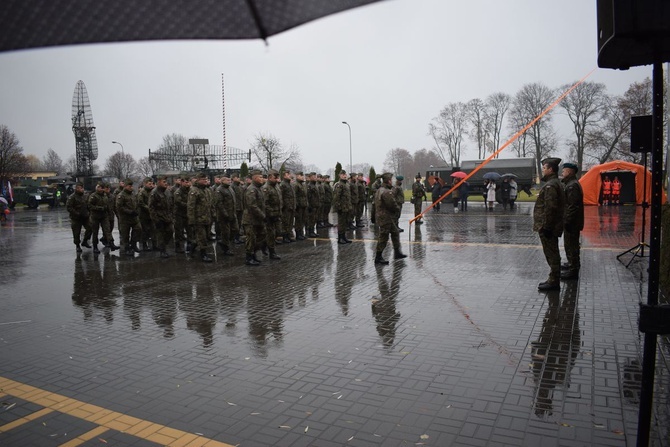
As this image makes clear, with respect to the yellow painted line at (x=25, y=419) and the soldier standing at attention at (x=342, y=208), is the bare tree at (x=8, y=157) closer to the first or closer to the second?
the soldier standing at attention at (x=342, y=208)

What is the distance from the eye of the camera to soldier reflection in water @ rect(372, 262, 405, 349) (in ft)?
20.0

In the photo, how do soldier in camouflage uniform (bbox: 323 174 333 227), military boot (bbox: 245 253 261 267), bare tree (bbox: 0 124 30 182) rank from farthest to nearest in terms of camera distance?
bare tree (bbox: 0 124 30 182), soldier in camouflage uniform (bbox: 323 174 333 227), military boot (bbox: 245 253 261 267)

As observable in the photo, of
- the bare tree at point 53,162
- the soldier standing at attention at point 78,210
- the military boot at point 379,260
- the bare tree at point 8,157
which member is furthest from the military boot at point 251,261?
the bare tree at point 53,162

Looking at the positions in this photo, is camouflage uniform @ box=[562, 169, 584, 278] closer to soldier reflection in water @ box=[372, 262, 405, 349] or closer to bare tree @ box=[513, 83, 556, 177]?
soldier reflection in water @ box=[372, 262, 405, 349]

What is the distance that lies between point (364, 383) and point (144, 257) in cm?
988

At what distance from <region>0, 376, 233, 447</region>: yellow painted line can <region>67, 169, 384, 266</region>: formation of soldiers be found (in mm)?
6590

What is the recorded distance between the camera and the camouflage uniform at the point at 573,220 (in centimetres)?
873

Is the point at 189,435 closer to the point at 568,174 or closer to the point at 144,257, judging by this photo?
the point at 568,174

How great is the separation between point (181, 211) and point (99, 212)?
2.41 meters

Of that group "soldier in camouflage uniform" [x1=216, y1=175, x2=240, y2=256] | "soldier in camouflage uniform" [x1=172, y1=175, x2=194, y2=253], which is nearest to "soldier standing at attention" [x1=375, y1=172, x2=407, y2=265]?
"soldier in camouflage uniform" [x1=216, y1=175, x2=240, y2=256]

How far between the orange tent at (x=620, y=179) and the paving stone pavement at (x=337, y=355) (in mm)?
17545

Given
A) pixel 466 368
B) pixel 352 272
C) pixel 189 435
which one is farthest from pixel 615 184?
pixel 189 435

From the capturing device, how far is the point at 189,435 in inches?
150

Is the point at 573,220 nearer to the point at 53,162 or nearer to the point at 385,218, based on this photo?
the point at 385,218
